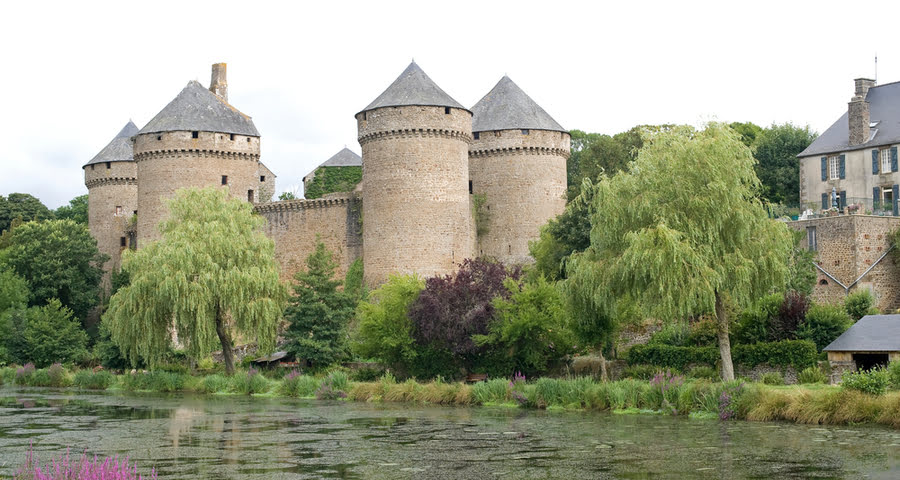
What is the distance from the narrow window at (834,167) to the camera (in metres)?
36.2

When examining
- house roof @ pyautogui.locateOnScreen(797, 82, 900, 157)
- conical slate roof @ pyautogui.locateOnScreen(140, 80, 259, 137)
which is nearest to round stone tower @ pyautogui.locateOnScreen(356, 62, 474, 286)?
conical slate roof @ pyautogui.locateOnScreen(140, 80, 259, 137)

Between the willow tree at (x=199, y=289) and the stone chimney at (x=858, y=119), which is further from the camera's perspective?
the stone chimney at (x=858, y=119)

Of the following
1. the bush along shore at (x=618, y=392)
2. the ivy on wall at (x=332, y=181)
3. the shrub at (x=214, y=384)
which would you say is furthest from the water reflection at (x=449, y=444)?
the ivy on wall at (x=332, y=181)

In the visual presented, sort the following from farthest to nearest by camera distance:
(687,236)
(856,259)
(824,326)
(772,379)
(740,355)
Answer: (856,259), (740,355), (824,326), (772,379), (687,236)

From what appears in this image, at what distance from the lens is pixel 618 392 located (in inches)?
809

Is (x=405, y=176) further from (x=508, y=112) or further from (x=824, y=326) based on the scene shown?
(x=824, y=326)

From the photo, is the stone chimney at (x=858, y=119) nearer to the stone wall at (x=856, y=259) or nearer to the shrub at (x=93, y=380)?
the stone wall at (x=856, y=259)

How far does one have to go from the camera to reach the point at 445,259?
37.8 m

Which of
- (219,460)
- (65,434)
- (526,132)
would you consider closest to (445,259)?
(526,132)

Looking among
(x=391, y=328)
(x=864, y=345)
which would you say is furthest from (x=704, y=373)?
(x=391, y=328)

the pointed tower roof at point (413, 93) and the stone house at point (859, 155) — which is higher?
the pointed tower roof at point (413, 93)

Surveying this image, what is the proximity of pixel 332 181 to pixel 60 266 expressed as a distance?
12.1m

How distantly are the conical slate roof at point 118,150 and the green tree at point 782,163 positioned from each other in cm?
2769

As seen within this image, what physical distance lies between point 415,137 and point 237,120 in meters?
9.80
